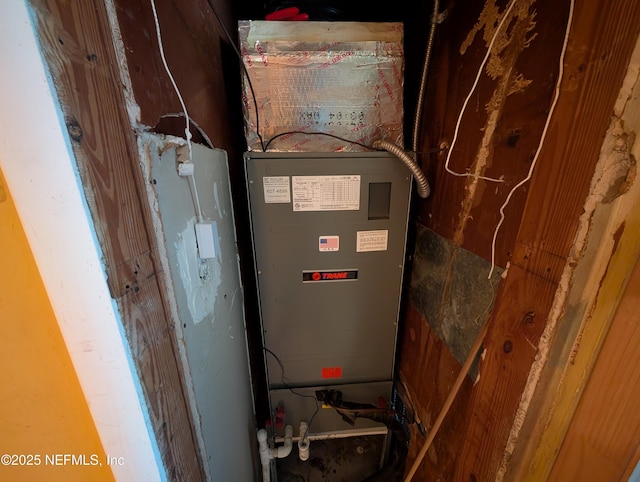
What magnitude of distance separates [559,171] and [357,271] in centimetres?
67

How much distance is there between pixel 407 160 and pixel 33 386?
1.01 meters

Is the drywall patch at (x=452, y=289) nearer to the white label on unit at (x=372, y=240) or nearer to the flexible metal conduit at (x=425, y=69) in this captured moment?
the white label on unit at (x=372, y=240)

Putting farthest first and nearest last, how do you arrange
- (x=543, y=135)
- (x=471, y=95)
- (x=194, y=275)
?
(x=471, y=95) → (x=194, y=275) → (x=543, y=135)

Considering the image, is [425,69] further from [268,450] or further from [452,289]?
[268,450]

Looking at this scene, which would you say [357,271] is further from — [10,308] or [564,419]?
[10,308]

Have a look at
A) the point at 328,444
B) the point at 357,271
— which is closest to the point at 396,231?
the point at 357,271

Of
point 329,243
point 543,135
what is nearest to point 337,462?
point 329,243

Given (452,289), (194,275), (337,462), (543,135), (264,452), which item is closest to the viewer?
(543,135)

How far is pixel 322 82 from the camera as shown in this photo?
2.78 feet

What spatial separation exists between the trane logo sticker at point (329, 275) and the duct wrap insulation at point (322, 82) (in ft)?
1.53

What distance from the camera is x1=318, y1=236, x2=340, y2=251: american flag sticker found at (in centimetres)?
94

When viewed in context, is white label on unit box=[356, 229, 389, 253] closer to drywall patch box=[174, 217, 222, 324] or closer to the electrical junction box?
the electrical junction box

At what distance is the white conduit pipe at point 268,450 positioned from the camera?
1.11 m

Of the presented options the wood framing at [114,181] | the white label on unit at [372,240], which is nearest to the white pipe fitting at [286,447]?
the wood framing at [114,181]
